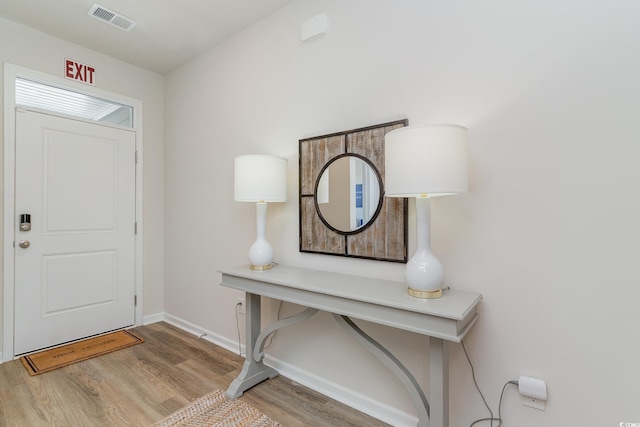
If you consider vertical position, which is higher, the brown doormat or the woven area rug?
the brown doormat

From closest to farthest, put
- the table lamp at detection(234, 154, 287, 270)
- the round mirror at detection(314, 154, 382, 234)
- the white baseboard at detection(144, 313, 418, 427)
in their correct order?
the white baseboard at detection(144, 313, 418, 427) → the round mirror at detection(314, 154, 382, 234) → the table lamp at detection(234, 154, 287, 270)

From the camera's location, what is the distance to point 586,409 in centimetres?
123

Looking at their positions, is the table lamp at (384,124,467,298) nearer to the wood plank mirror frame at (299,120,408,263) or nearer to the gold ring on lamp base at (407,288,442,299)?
the gold ring on lamp base at (407,288,442,299)

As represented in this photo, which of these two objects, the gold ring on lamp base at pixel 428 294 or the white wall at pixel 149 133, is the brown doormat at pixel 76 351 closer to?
the white wall at pixel 149 133

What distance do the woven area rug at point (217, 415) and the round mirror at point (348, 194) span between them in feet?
3.93

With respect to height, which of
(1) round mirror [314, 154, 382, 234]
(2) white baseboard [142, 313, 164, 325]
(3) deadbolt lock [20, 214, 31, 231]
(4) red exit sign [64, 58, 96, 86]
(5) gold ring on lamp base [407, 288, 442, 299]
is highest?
(4) red exit sign [64, 58, 96, 86]

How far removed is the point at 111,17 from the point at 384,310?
9.60 feet

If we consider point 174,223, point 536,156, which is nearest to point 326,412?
point 536,156

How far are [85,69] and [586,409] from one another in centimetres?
425

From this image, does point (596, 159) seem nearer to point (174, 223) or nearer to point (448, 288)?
point (448, 288)

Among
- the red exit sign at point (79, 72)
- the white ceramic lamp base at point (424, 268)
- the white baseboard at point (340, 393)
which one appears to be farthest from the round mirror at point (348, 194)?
the red exit sign at point (79, 72)

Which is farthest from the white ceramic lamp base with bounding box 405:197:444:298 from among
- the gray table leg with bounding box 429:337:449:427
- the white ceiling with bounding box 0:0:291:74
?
the white ceiling with bounding box 0:0:291:74

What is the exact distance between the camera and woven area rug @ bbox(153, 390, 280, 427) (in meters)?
1.68

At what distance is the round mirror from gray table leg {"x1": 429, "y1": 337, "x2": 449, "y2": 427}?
29.8 inches
